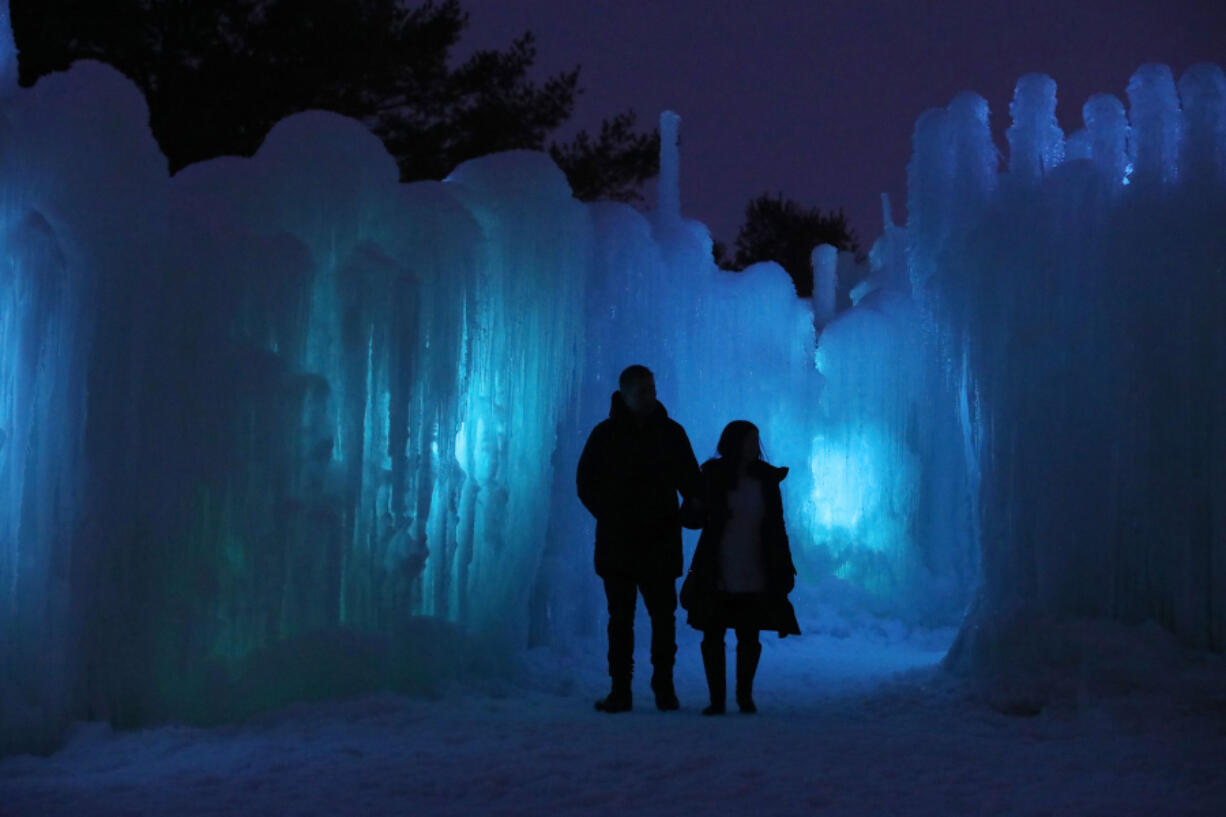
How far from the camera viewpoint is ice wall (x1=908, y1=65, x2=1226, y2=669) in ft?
22.7

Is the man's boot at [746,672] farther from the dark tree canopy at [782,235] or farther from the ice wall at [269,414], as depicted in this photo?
the dark tree canopy at [782,235]

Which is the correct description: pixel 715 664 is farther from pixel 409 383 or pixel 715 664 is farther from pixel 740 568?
pixel 409 383

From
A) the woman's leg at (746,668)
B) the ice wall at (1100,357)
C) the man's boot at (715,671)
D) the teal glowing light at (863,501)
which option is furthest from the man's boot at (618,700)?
the teal glowing light at (863,501)

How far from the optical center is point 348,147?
659 centimetres

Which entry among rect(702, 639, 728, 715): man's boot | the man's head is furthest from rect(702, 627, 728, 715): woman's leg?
the man's head

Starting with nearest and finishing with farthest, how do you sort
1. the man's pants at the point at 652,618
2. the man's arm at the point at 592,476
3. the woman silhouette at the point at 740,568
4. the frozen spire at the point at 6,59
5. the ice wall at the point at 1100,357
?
the frozen spire at the point at 6,59 → the woman silhouette at the point at 740,568 → the man's pants at the point at 652,618 → the man's arm at the point at 592,476 → the ice wall at the point at 1100,357

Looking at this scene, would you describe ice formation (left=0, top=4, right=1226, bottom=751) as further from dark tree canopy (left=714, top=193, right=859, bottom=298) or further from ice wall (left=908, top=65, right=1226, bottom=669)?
dark tree canopy (left=714, top=193, right=859, bottom=298)

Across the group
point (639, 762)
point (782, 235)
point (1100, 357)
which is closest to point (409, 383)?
point (639, 762)

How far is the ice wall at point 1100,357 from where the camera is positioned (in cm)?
691

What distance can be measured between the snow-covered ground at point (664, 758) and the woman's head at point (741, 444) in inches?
50.0

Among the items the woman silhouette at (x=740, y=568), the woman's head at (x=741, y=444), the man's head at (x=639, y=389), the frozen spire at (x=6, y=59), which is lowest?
the woman silhouette at (x=740, y=568)

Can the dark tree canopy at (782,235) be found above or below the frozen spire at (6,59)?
above

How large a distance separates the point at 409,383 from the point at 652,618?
5.71 feet

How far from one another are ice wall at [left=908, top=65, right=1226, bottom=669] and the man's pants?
6.41 ft
